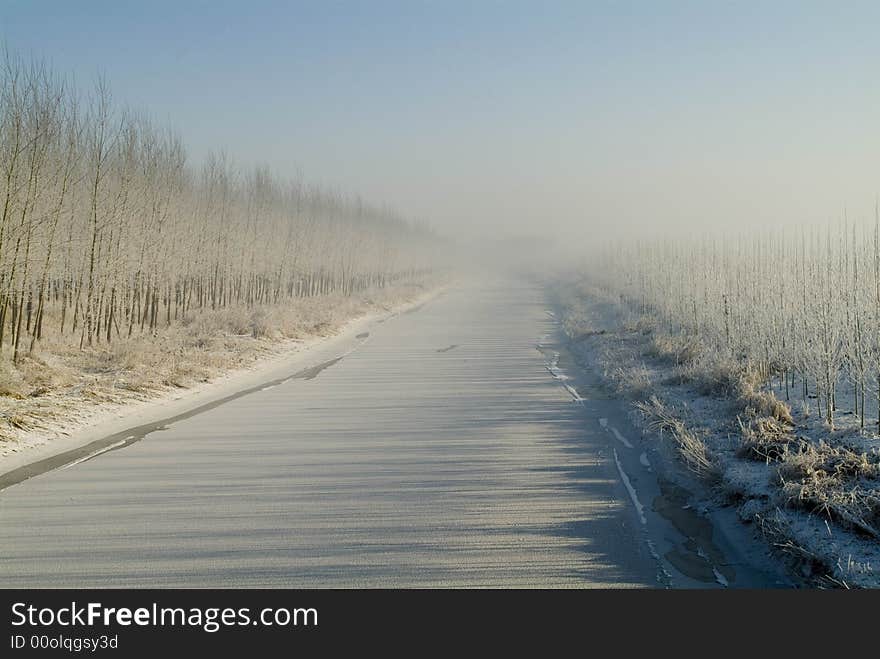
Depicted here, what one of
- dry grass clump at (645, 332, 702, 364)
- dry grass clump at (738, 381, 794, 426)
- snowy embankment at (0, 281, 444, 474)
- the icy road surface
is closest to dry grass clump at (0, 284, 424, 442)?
snowy embankment at (0, 281, 444, 474)

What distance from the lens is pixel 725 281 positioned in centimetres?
1902

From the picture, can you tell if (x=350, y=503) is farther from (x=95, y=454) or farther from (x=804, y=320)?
(x=804, y=320)

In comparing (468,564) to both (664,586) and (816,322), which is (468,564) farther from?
(816,322)

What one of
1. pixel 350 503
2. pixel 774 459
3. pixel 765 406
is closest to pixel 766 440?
pixel 774 459

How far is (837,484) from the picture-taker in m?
5.93

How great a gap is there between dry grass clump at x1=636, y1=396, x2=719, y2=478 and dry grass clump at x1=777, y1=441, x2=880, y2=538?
74 cm

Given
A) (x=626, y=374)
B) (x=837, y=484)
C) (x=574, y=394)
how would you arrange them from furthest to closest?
(x=626, y=374), (x=574, y=394), (x=837, y=484)

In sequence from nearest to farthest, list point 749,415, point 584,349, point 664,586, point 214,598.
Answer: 1. point 214,598
2. point 664,586
3. point 749,415
4. point 584,349

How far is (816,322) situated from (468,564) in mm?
7622

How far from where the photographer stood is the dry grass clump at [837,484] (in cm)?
531

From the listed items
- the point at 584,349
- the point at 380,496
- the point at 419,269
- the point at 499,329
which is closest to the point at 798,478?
the point at 380,496

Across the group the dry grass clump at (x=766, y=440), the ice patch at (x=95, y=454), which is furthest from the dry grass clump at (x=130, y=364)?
the dry grass clump at (x=766, y=440)

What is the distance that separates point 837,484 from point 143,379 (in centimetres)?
1068

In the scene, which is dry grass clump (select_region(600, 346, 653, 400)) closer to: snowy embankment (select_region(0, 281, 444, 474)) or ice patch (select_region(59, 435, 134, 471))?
snowy embankment (select_region(0, 281, 444, 474))
